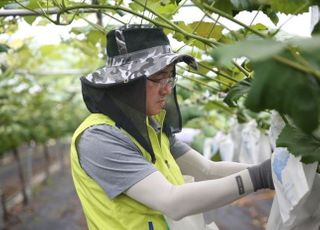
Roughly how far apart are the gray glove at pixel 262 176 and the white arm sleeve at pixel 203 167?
0.55 metres

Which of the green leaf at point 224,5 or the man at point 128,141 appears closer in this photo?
the green leaf at point 224,5

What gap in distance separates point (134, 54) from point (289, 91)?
880mm

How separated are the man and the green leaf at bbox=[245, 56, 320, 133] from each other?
0.64 m

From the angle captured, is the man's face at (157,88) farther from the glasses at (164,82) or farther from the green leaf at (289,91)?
the green leaf at (289,91)

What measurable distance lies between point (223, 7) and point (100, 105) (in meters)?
0.55

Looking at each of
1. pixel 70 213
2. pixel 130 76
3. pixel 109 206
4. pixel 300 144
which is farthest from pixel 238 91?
pixel 70 213

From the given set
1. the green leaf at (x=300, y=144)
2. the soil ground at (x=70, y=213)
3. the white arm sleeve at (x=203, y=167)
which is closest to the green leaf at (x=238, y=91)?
the green leaf at (x=300, y=144)

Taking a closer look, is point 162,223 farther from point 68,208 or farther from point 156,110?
point 68,208

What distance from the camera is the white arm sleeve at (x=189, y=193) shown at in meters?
1.26

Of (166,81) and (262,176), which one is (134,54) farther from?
(262,176)

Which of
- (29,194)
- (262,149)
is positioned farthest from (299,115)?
(29,194)

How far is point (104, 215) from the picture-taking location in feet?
5.04

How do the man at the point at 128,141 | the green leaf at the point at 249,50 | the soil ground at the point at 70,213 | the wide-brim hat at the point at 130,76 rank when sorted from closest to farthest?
the green leaf at the point at 249,50 < the man at the point at 128,141 < the wide-brim hat at the point at 130,76 < the soil ground at the point at 70,213

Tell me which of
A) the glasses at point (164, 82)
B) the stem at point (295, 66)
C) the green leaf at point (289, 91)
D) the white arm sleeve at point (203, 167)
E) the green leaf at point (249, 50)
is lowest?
the white arm sleeve at point (203, 167)
